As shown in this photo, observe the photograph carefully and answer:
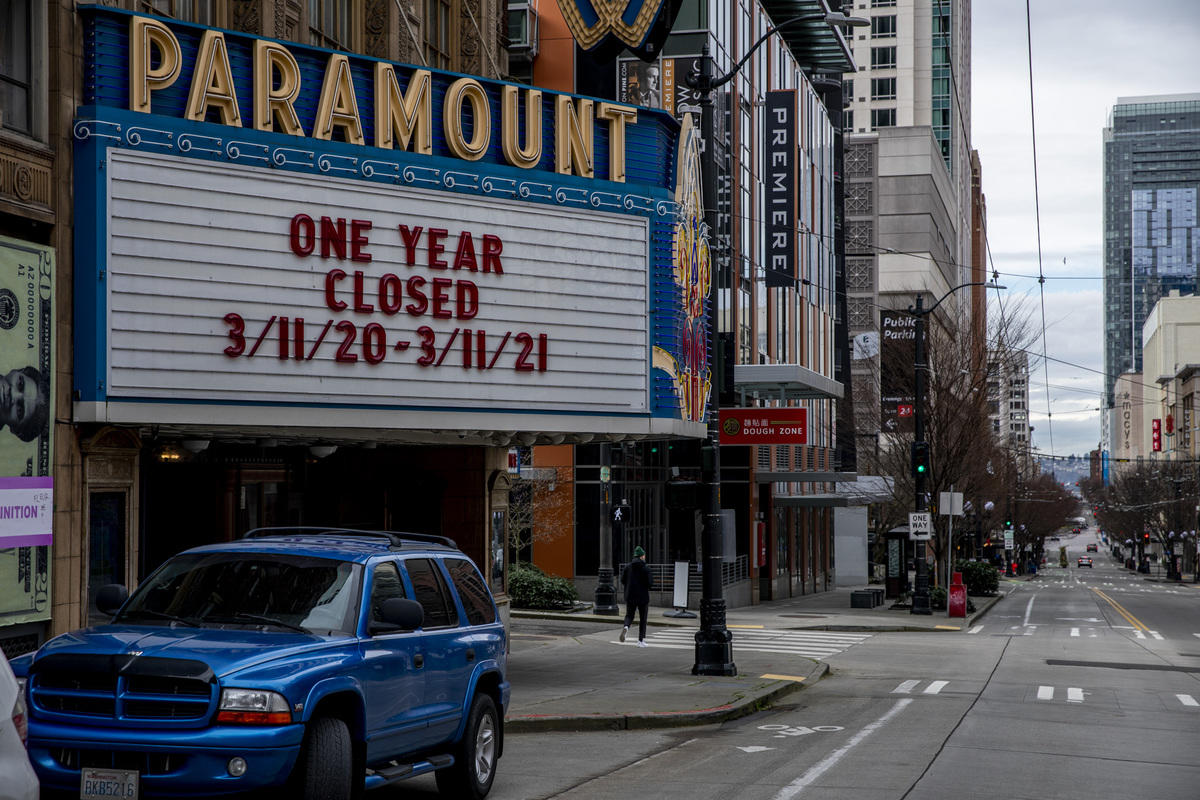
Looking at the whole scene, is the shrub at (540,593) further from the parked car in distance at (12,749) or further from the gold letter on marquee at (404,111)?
the parked car in distance at (12,749)

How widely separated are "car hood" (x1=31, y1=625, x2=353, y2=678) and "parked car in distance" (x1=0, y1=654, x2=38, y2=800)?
2.11 m

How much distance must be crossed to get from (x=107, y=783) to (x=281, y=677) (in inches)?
43.5

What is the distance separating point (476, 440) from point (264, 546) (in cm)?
1051

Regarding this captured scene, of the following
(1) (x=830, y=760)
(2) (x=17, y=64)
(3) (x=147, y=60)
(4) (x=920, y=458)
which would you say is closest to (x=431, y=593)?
(1) (x=830, y=760)

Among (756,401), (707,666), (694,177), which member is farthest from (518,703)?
(756,401)

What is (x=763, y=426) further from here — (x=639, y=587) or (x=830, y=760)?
(x=830, y=760)

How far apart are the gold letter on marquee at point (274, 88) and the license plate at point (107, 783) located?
31.8 ft

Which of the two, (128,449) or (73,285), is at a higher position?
(73,285)

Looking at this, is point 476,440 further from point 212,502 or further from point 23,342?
point 23,342

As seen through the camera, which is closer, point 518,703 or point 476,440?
point 518,703

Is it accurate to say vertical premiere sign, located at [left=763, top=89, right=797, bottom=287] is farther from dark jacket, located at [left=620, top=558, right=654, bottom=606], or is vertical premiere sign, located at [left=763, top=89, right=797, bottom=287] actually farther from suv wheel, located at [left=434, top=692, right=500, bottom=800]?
suv wheel, located at [left=434, top=692, right=500, bottom=800]

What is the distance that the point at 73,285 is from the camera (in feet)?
47.5

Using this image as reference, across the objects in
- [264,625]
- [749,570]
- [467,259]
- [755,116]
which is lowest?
[749,570]

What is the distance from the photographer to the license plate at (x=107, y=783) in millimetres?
7711
